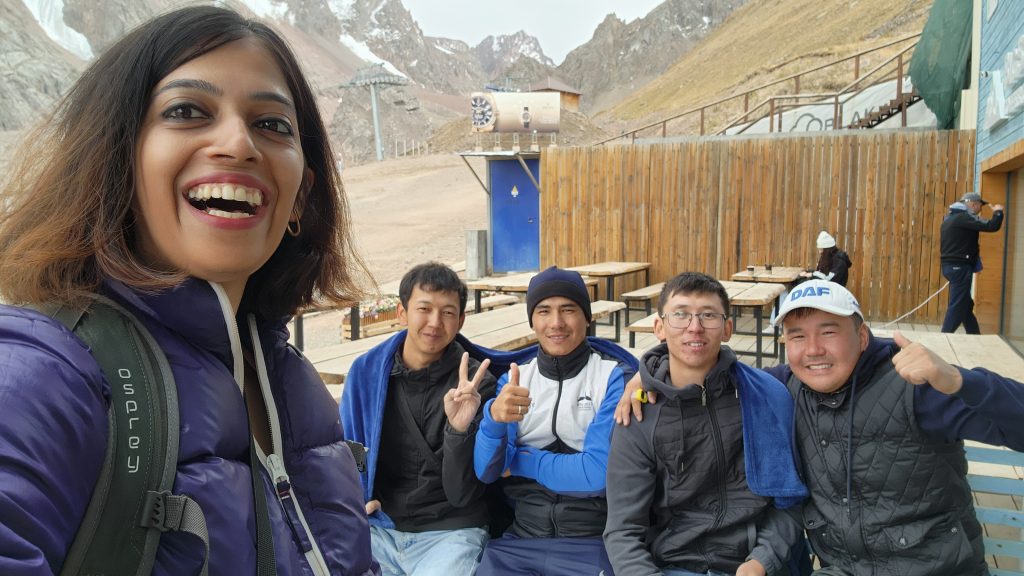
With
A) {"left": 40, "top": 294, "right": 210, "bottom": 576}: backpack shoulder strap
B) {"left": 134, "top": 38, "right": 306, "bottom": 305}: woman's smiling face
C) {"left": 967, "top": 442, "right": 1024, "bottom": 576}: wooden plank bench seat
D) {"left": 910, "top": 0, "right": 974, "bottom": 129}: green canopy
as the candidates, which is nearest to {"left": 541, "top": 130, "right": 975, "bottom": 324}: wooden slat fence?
{"left": 910, "top": 0, "right": 974, "bottom": 129}: green canopy

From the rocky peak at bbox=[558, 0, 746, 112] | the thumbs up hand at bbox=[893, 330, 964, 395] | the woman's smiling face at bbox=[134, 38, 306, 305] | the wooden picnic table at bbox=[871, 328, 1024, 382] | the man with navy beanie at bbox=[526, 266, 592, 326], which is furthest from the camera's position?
the rocky peak at bbox=[558, 0, 746, 112]

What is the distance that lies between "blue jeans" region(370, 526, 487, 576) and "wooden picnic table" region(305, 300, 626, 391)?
3.67 ft

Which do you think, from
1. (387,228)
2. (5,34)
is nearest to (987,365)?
(387,228)

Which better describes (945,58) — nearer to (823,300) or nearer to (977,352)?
(977,352)

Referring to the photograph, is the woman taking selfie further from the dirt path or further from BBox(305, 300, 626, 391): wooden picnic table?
the dirt path

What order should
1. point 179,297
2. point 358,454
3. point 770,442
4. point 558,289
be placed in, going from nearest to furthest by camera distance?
1. point 179,297
2. point 358,454
3. point 770,442
4. point 558,289

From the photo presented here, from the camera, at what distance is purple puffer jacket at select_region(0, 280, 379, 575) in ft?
2.09

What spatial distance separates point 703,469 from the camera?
2.36m

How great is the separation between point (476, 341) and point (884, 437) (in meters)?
2.87

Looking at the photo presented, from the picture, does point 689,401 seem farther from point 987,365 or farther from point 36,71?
point 36,71

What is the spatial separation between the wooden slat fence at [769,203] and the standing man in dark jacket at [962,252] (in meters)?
2.00

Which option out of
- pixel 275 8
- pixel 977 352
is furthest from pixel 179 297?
pixel 275 8

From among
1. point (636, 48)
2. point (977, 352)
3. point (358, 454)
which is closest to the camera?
point (358, 454)

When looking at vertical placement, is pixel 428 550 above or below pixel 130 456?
below
